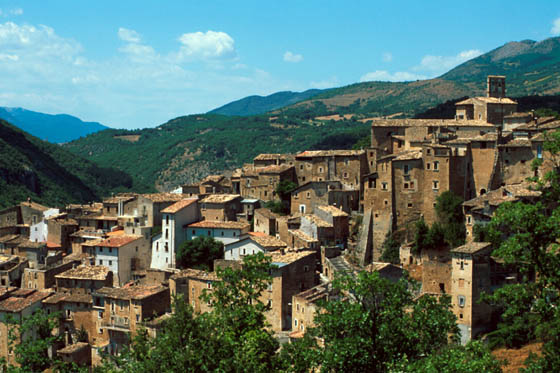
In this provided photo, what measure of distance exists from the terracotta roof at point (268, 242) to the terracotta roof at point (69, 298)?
13304 millimetres

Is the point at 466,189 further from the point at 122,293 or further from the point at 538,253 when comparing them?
the point at 538,253

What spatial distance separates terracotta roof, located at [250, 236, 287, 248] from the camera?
52406mm

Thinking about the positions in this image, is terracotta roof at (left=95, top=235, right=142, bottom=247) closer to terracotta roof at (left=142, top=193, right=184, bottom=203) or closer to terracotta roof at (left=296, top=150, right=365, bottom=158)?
terracotta roof at (left=142, top=193, right=184, bottom=203)

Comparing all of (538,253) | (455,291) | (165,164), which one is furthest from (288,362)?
(165,164)

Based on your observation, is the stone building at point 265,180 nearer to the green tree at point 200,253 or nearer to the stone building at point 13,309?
the green tree at point 200,253

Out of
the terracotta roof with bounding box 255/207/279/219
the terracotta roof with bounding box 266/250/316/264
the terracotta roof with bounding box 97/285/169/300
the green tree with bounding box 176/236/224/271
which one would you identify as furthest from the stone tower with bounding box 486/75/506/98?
the terracotta roof with bounding box 97/285/169/300

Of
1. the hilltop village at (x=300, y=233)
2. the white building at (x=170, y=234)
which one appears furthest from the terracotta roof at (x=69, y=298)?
the white building at (x=170, y=234)

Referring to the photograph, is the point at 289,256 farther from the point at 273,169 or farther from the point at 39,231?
the point at 39,231

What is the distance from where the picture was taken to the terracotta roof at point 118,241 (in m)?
58.0

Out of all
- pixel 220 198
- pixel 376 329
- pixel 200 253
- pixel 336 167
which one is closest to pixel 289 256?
pixel 200 253

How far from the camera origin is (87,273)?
55.8m

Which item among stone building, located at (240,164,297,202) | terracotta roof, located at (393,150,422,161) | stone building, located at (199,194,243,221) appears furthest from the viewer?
stone building, located at (240,164,297,202)

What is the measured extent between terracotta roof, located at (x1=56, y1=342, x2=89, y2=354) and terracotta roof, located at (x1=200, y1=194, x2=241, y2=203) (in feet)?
53.1

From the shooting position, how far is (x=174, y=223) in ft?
190
